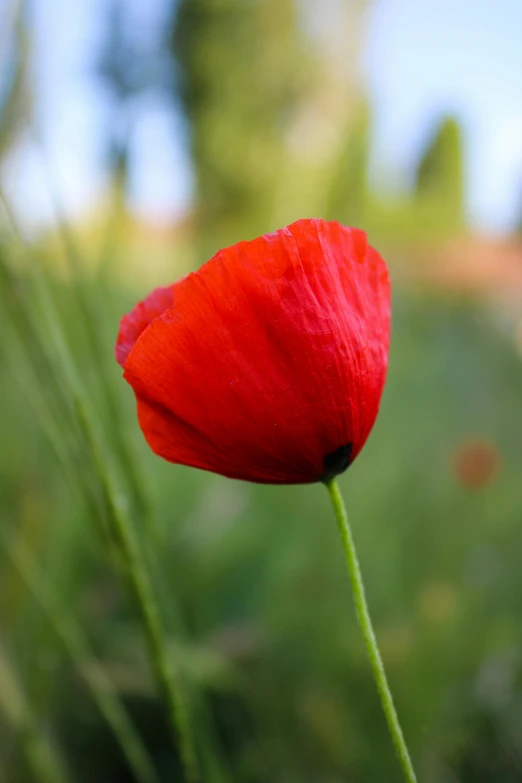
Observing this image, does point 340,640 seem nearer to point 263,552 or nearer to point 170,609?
point 263,552

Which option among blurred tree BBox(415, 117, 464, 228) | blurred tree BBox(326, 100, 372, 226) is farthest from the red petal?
blurred tree BBox(415, 117, 464, 228)

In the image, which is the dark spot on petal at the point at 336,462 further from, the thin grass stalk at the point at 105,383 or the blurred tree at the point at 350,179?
the blurred tree at the point at 350,179

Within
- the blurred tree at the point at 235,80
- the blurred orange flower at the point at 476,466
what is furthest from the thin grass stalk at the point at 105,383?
the blurred tree at the point at 235,80

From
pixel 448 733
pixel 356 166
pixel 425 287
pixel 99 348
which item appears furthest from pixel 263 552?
pixel 425 287

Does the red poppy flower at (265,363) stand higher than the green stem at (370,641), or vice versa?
the red poppy flower at (265,363)

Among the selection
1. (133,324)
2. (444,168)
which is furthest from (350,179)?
(444,168)
